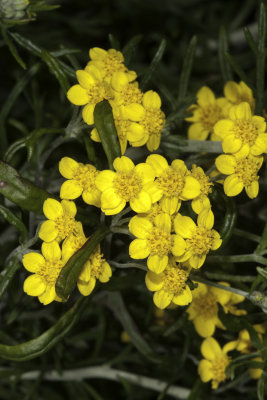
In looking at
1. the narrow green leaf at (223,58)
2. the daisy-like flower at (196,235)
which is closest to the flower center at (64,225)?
the daisy-like flower at (196,235)

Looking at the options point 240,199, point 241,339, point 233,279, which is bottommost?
point 241,339

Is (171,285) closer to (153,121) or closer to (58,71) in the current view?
(153,121)

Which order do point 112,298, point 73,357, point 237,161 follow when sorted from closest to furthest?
point 237,161, point 112,298, point 73,357

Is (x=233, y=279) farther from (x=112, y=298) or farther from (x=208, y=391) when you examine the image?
(x=208, y=391)

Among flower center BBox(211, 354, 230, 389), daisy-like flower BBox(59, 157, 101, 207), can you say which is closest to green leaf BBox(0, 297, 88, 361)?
daisy-like flower BBox(59, 157, 101, 207)

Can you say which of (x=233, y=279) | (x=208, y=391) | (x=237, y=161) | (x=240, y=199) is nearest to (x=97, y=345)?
(x=208, y=391)

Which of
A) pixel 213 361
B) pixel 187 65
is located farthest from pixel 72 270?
pixel 187 65
